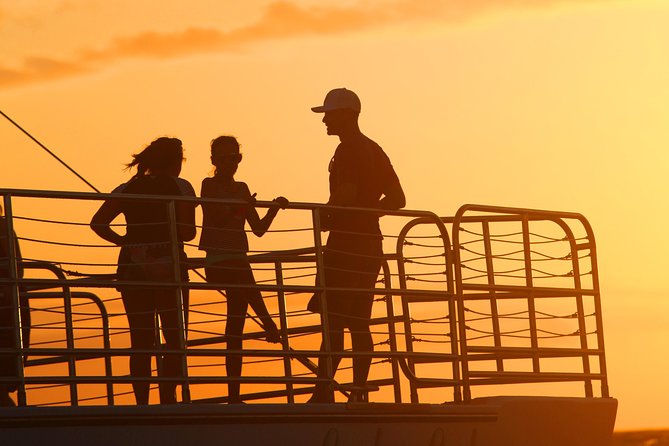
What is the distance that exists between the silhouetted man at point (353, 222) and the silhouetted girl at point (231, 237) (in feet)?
1.48

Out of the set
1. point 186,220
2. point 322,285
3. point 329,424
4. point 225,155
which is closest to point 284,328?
point 322,285

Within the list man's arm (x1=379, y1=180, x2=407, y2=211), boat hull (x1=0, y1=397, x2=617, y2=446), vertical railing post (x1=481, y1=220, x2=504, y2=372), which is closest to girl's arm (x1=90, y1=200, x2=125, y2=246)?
boat hull (x1=0, y1=397, x2=617, y2=446)

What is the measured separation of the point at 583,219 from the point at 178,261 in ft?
14.0

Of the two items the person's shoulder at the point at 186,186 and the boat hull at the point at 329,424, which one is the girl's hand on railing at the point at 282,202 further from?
the boat hull at the point at 329,424

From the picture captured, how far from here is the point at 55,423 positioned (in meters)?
10.5

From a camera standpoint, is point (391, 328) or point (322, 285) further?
point (391, 328)

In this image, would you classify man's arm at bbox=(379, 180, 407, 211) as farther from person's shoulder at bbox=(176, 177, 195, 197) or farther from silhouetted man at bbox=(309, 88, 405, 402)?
person's shoulder at bbox=(176, 177, 195, 197)

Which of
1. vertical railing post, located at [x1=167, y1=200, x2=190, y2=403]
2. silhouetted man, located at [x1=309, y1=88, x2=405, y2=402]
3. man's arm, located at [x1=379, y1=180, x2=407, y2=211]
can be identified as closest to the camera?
vertical railing post, located at [x1=167, y1=200, x2=190, y2=403]

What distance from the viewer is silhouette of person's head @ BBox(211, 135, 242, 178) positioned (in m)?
12.8

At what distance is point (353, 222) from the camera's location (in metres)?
12.7

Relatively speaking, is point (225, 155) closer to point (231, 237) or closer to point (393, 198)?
point (231, 237)

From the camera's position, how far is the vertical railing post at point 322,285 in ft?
38.8

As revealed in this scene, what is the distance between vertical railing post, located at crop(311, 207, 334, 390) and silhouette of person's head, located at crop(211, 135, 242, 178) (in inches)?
39.5

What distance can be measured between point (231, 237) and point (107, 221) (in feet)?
3.24
